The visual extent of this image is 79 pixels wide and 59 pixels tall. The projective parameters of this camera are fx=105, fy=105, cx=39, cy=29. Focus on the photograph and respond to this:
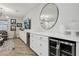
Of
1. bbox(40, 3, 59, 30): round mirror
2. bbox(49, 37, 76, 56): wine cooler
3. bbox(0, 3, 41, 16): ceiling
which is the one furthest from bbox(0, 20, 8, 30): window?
bbox(49, 37, 76, 56): wine cooler

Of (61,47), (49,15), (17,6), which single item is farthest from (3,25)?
(61,47)

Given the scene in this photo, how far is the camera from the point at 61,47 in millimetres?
2113

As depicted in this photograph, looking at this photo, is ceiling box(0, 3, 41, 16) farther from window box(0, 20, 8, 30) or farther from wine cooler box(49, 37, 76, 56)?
wine cooler box(49, 37, 76, 56)

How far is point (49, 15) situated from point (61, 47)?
1.82 m

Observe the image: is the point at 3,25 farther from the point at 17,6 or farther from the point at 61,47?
the point at 61,47

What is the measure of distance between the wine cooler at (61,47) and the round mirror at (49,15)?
3.51ft

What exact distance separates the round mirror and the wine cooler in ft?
3.51

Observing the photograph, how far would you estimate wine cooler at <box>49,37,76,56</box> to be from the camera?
177cm

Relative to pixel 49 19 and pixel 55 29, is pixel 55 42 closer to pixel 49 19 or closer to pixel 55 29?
pixel 55 29

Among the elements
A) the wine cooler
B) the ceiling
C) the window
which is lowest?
the wine cooler

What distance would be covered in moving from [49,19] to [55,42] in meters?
1.57

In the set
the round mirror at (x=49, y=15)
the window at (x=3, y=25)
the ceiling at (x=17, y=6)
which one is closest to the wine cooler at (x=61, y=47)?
the round mirror at (x=49, y=15)

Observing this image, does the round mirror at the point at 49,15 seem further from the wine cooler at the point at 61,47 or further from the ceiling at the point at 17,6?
the wine cooler at the point at 61,47

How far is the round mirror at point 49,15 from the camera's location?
3.32 metres
